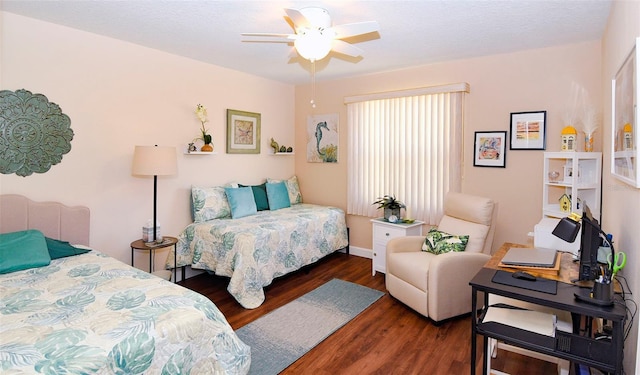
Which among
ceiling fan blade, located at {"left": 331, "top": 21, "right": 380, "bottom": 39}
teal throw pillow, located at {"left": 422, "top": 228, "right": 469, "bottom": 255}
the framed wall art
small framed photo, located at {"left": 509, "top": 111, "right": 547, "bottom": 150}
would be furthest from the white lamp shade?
small framed photo, located at {"left": 509, "top": 111, "right": 547, "bottom": 150}

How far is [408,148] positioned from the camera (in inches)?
175

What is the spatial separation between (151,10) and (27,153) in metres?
1.52

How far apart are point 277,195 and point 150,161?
1.83 metres

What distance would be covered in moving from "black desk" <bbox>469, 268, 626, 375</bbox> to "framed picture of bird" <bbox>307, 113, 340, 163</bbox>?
11.4 feet

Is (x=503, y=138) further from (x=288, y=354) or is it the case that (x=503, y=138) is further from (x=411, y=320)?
(x=288, y=354)

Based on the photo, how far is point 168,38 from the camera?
329cm

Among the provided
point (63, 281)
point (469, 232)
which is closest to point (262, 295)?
point (63, 281)

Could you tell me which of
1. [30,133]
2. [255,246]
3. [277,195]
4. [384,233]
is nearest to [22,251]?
[30,133]

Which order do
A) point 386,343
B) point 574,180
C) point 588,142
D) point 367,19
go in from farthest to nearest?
point 588,142 → point 574,180 → point 367,19 → point 386,343

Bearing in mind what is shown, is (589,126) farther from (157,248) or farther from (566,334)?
(157,248)

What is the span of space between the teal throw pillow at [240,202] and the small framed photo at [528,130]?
9.72 ft

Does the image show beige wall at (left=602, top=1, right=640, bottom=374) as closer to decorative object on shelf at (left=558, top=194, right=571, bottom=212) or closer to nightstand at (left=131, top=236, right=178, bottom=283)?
decorative object on shelf at (left=558, top=194, right=571, bottom=212)

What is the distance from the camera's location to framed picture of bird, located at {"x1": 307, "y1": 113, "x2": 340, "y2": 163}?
5.11 meters

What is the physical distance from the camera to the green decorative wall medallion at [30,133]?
275 cm
